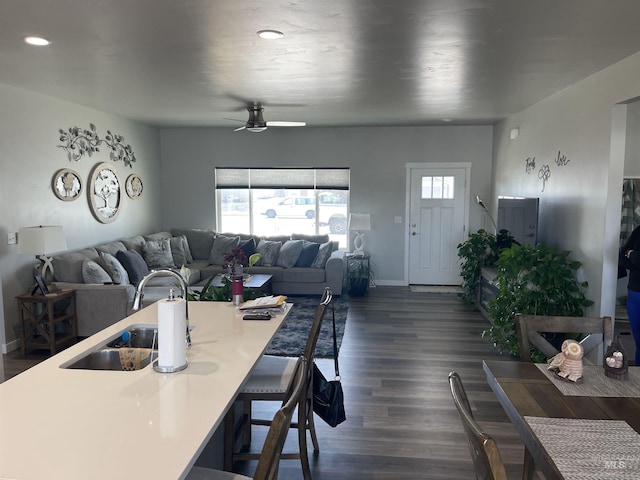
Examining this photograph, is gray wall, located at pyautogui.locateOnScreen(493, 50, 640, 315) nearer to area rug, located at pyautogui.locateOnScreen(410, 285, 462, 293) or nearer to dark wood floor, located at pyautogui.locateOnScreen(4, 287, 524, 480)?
dark wood floor, located at pyautogui.locateOnScreen(4, 287, 524, 480)

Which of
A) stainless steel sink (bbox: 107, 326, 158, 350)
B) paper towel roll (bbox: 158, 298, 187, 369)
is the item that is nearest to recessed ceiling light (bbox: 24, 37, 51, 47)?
stainless steel sink (bbox: 107, 326, 158, 350)

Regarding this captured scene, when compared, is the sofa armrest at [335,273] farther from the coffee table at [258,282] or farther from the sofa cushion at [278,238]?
the sofa cushion at [278,238]

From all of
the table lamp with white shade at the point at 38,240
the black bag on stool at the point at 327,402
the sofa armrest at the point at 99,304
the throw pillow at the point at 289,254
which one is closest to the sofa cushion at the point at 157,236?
the throw pillow at the point at 289,254

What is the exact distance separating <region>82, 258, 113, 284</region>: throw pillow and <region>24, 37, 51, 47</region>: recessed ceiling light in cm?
249

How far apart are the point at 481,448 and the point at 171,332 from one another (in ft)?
3.95

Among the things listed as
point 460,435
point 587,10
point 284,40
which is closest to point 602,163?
point 587,10

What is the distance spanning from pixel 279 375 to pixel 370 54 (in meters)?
2.16

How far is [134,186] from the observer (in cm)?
729

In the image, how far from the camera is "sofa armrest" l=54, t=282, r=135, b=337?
16.4 ft

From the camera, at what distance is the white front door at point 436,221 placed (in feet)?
25.7

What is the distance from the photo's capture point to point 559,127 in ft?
16.1

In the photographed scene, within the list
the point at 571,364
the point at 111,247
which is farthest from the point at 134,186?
the point at 571,364

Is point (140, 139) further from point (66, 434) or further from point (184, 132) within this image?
point (66, 434)

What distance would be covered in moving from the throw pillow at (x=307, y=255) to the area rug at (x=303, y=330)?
48 centimetres
